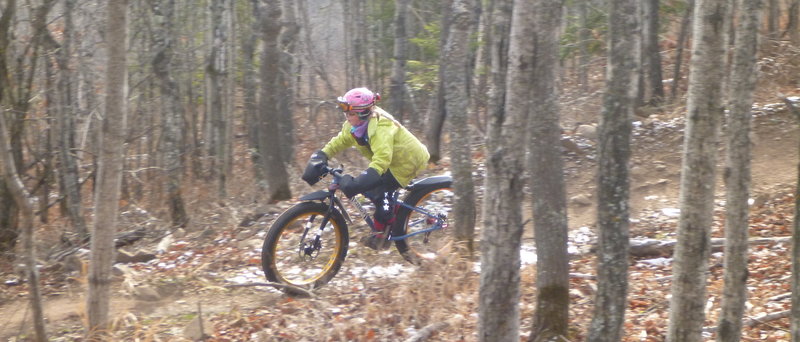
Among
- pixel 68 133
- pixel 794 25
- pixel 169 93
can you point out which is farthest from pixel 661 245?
pixel 794 25

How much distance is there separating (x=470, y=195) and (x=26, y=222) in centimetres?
460

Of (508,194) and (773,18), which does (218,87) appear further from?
(773,18)

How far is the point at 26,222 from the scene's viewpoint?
6.14m

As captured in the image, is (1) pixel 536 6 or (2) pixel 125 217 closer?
(1) pixel 536 6

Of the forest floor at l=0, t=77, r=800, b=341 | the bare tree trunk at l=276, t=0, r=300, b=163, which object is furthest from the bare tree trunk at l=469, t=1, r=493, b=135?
the forest floor at l=0, t=77, r=800, b=341

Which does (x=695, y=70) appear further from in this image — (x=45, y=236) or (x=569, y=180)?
(x=45, y=236)

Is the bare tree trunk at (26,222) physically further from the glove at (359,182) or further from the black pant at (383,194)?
the black pant at (383,194)

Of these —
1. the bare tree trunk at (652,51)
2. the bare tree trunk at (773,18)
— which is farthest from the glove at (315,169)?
the bare tree trunk at (773,18)

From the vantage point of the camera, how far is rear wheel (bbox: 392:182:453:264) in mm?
8352

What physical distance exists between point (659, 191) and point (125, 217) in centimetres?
841

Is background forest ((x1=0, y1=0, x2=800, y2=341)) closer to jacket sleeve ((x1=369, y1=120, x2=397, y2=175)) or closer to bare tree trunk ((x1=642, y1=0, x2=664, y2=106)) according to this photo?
bare tree trunk ((x1=642, y1=0, x2=664, y2=106))

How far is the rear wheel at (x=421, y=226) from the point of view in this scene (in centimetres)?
→ 835

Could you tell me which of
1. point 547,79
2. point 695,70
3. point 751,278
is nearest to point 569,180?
point 751,278

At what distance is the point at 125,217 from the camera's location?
11.9 meters
